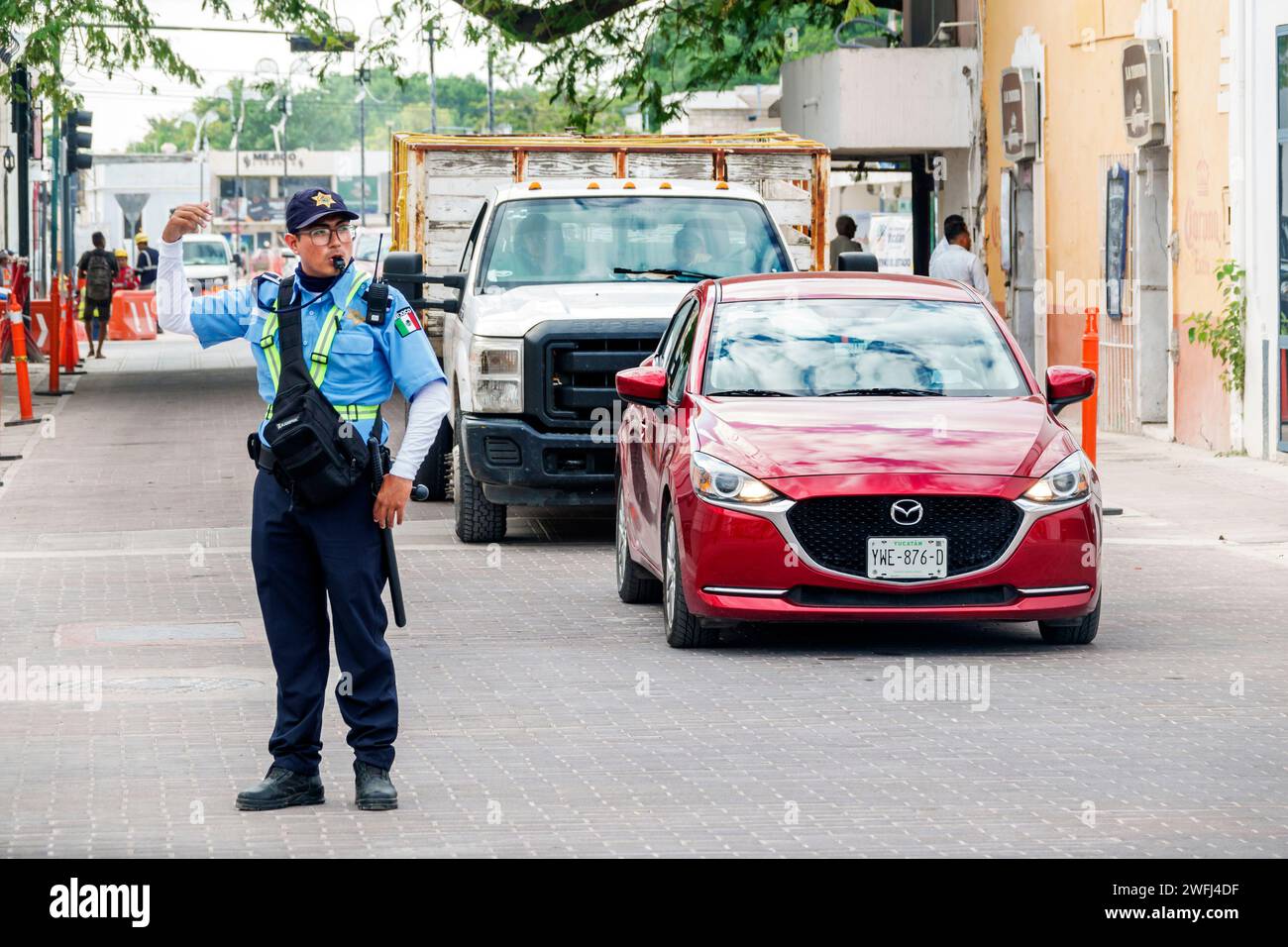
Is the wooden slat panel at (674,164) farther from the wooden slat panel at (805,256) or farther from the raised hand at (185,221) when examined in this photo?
the raised hand at (185,221)

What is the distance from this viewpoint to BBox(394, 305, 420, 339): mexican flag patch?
23.1ft

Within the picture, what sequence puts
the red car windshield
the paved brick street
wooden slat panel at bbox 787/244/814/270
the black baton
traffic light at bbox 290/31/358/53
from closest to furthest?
the paved brick street
the black baton
the red car windshield
wooden slat panel at bbox 787/244/814/270
traffic light at bbox 290/31/358/53

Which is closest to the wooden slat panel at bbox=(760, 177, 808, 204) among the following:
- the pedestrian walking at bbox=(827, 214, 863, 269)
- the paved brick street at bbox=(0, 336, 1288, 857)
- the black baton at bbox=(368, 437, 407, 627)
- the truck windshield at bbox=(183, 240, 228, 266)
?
the paved brick street at bbox=(0, 336, 1288, 857)

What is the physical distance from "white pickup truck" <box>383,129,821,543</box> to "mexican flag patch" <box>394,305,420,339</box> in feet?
21.4

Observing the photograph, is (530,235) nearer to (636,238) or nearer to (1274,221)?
(636,238)

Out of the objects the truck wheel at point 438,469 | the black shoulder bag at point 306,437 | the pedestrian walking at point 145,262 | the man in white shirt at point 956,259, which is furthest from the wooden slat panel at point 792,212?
the pedestrian walking at point 145,262

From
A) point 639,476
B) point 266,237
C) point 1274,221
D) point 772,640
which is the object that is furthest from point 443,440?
point 266,237

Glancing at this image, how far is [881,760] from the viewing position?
7727 mm

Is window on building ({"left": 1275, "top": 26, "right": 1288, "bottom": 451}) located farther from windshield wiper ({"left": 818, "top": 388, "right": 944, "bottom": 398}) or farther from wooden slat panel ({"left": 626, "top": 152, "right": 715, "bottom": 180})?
windshield wiper ({"left": 818, "top": 388, "right": 944, "bottom": 398})

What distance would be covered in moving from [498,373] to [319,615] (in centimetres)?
676

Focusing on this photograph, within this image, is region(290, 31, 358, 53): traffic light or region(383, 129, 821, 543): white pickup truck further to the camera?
region(290, 31, 358, 53): traffic light

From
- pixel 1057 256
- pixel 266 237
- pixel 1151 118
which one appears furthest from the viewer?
pixel 266 237

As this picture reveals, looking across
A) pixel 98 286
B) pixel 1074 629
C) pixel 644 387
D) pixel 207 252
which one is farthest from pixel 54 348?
pixel 207 252
